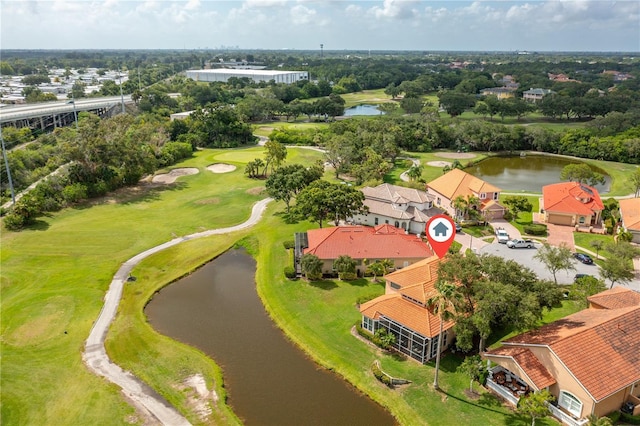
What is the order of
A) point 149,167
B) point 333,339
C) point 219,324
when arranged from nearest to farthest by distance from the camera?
point 333,339
point 219,324
point 149,167

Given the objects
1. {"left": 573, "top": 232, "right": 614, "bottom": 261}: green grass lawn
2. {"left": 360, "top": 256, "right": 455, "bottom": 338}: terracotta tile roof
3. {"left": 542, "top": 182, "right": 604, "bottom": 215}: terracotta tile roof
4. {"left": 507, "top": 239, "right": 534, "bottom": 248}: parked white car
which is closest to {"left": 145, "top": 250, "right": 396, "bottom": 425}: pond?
{"left": 360, "top": 256, "right": 455, "bottom": 338}: terracotta tile roof

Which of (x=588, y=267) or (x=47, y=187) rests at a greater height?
(x=47, y=187)

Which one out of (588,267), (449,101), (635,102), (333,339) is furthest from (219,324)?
(635,102)

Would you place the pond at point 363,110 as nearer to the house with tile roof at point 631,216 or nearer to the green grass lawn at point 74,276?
the green grass lawn at point 74,276

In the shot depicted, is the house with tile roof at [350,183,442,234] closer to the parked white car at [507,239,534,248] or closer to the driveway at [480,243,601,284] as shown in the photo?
the driveway at [480,243,601,284]

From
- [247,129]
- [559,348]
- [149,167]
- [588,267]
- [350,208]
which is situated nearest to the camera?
[559,348]

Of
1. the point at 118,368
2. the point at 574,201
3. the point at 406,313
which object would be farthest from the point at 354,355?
the point at 574,201

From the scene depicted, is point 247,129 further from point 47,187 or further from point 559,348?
point 559,348

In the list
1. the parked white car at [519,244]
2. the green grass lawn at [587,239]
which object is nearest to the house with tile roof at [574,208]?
the green grass lawn at [587,239]
